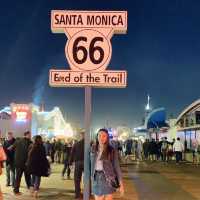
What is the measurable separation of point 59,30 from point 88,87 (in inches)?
33.7

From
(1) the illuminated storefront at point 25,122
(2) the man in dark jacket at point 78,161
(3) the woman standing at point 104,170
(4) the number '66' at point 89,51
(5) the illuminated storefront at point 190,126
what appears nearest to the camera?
(4) the number '66' at point 89,51

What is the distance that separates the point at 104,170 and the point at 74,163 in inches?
334

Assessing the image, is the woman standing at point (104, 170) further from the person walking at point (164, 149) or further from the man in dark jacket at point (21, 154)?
the person walking at point (164, 149)

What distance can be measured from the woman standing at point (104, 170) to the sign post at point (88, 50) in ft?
3.05

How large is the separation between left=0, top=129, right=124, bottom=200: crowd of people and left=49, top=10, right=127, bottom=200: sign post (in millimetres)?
968

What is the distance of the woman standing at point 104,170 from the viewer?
28.7 ft

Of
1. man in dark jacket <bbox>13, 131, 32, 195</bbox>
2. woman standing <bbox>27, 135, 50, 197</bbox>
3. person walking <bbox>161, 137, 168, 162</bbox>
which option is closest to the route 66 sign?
woman standing <bbox>27, 135, 50, 197</bbox>

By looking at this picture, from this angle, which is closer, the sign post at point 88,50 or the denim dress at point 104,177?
the sign post at point 88,50

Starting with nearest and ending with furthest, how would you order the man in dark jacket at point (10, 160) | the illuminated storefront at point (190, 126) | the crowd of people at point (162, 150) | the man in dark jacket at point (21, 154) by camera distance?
the man in dark jacket at point (21, 154), the man in dark jacket at point (10, 160), the crowd of people at point (162, 150), the illuminated storefront at point (190, 126)

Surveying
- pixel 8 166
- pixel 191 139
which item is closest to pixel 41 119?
pixel 191 139

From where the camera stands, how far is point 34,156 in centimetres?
1591

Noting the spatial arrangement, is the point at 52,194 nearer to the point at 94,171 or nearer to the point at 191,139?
the point at 94,171

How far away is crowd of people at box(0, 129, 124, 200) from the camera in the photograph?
8.77m

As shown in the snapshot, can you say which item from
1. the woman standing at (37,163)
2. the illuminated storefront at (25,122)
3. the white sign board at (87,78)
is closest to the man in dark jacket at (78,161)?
the woman standing at (37,163)
